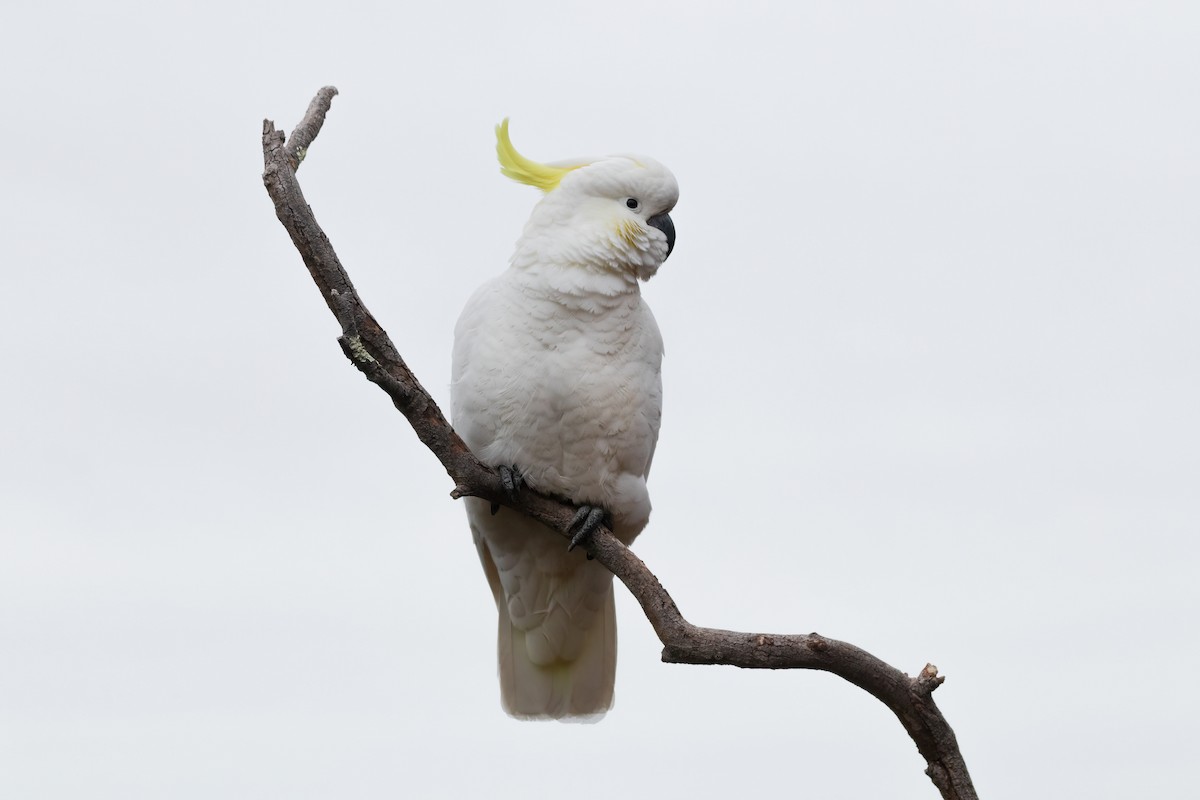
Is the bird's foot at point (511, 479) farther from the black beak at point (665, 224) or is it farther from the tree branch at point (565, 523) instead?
the black beak at point (665, 224)

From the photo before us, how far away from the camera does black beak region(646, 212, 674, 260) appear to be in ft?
11.6

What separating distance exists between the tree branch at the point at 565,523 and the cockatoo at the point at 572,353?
120 millimetres

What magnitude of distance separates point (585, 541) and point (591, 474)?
7.5 inches

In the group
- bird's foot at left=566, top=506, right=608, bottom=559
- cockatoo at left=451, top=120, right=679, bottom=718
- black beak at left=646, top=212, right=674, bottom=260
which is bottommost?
bird's foot at left=566, top=506, right=608, bottom=559

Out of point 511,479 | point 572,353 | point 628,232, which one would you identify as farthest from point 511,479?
point 628,232

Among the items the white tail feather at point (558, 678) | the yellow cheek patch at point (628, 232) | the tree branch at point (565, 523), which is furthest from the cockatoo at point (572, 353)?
the white tail feather at point (558, 678)

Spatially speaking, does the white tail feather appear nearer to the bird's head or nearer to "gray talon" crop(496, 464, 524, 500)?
"gray talon" crop(496, 464, 524, 500)

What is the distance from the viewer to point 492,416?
135 inches

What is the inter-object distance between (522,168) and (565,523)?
1.02m

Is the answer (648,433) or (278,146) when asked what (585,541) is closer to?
(648,433)

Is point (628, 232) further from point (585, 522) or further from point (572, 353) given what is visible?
point (585, 522)

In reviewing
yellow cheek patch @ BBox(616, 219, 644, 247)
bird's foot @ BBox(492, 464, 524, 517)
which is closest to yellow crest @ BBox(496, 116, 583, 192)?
yellow cheek patch @ BBox(616, 219, 644, 247)

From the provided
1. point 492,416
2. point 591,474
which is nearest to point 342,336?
point 492,416

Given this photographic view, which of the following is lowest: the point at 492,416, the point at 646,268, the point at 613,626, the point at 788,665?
the point at 788,665
